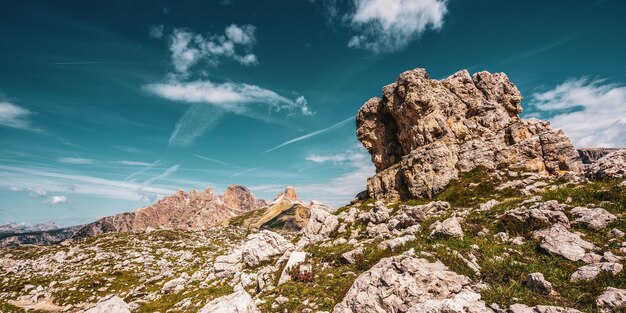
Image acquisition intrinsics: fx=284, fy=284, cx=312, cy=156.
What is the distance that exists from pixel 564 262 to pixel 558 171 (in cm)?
3469

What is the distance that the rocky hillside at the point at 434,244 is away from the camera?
46.4 ft

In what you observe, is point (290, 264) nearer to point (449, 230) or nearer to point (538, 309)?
point (449, 230)

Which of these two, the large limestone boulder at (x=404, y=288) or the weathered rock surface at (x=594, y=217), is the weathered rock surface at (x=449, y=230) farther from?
the weathered rock surface at (x=594, y=217)

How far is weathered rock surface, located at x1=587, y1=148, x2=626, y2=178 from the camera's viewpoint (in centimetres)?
2795

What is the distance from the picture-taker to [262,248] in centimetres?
3344

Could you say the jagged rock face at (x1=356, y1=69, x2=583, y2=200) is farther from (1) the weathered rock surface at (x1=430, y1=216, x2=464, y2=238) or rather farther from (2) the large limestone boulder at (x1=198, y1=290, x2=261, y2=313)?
(2) the large limestone boulder at (x1=198, y1=290, x2=261, y2=313)

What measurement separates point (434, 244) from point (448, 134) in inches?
1518

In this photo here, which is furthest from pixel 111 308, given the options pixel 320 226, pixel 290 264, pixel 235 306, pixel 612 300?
pixel 612 300

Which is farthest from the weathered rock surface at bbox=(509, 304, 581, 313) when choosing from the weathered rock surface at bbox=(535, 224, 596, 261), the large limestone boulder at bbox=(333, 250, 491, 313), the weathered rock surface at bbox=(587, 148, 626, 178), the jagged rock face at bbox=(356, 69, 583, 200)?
the jagged rock face at bbox=(356, 69, 583, 200)

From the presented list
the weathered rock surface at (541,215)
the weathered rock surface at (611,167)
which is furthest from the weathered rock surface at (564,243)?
the weathered rock surface at (611,167)

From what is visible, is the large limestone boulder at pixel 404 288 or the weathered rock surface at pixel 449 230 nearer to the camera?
the large limestone boulder at pixel 404 288

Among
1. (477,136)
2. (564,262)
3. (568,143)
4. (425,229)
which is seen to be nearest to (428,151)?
(477,136)

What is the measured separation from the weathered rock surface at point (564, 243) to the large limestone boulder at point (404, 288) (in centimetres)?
675

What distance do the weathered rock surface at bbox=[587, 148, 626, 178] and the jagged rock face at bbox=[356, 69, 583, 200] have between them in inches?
415
